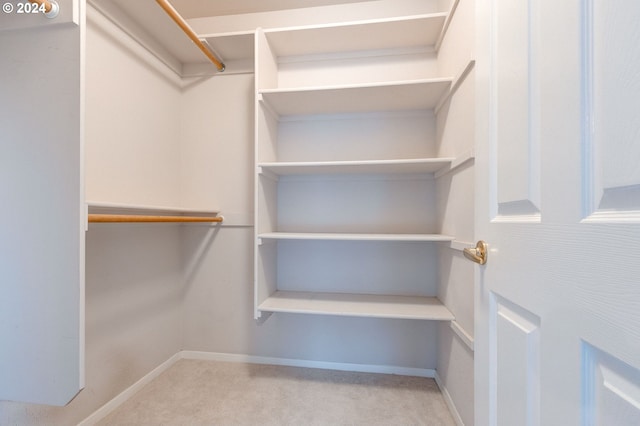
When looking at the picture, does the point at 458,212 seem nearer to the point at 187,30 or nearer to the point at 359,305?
the point at 359,305

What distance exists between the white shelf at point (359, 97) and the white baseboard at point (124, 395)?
184cm

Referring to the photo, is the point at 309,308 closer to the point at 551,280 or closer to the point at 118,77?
the point at 551,280

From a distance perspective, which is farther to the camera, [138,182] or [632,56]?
[138,182]

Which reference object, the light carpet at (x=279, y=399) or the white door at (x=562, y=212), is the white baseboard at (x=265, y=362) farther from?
the white door at (x=562, y=212)

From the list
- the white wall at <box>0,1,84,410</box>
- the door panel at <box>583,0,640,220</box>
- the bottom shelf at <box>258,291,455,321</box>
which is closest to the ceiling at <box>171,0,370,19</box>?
the white wall at <box>0,1,84,410</box>

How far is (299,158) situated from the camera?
6.21 ft

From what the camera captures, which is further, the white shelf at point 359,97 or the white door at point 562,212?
the white shelf at point 359,97

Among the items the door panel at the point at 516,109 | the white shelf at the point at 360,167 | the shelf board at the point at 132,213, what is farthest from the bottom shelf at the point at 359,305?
the door panel at the point at 516,109

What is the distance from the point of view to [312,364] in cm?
186

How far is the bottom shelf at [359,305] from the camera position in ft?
4.82

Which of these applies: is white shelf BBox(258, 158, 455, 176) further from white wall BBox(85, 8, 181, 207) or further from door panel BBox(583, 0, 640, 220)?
door panel BBox(583, 0, 640, 220)

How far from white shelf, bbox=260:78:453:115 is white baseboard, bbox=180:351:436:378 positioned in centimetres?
169

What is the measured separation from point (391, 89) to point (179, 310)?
203 centimetres

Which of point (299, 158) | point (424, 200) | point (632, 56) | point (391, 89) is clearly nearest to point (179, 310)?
point (299, 158)
